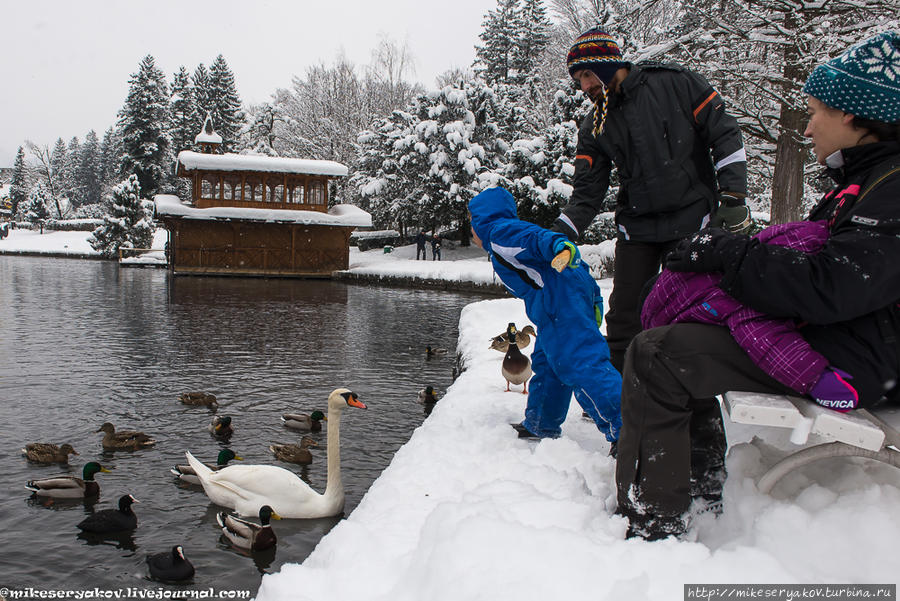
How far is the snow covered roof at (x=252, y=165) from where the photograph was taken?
3105cm

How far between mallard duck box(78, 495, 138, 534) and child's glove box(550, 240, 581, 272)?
12.4 feet

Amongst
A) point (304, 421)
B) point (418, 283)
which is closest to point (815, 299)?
point (304, 421)

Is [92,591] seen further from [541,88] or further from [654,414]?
[541,88]

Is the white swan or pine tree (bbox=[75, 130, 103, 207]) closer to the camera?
the white swan

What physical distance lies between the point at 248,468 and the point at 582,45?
420 centimetres

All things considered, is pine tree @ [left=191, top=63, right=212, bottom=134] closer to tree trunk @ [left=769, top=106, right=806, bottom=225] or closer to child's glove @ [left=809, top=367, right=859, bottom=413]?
tree trunk @ [left=769, top=106, right=806, bottom=225]

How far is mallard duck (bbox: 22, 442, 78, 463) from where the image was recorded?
6.15m

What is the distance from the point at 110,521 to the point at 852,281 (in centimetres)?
505

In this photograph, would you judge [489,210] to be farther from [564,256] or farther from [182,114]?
[182,114]

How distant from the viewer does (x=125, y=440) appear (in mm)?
6555

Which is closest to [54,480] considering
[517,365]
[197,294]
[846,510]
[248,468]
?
[248,468]

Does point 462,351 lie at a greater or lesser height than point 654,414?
lesser

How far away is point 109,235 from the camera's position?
4375cm

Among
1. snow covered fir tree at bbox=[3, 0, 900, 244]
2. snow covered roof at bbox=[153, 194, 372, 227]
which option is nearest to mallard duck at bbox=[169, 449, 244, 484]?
snow covered fir tree at bbox=[3, 0, 900, 244]
